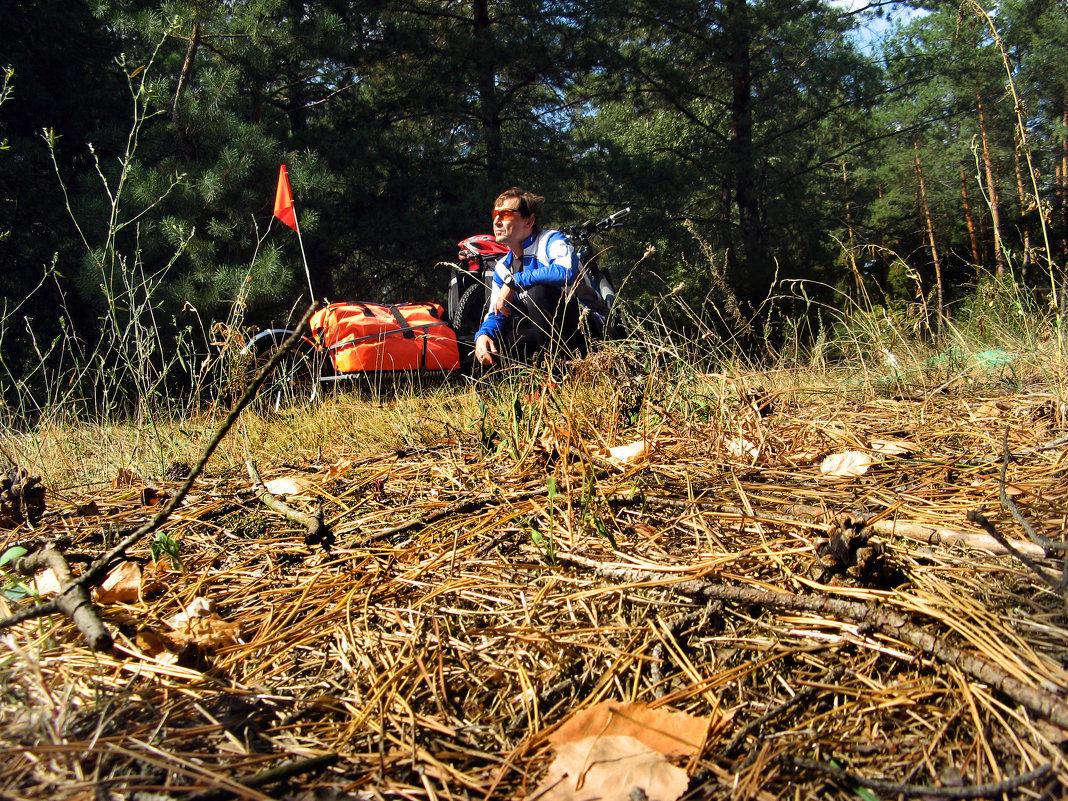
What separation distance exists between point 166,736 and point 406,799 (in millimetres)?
326

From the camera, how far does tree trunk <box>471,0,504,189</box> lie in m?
9.59

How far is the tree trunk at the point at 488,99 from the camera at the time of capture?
959 cm

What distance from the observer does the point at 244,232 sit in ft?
25.4

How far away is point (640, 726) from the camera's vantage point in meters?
0.89

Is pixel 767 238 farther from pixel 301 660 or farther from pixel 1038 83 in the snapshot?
pixel 301 660

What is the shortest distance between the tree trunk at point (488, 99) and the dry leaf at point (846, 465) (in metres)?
8.54

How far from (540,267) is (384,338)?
1.66 metres

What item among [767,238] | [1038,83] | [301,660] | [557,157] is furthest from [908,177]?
[301,660]

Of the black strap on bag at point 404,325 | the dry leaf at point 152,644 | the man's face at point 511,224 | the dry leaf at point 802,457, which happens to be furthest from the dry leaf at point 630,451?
the black strap on bag at point 404,325

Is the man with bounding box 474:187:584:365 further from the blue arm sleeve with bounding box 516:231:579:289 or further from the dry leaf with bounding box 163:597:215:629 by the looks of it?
the dry leaf with bounding box 163:597:215:629

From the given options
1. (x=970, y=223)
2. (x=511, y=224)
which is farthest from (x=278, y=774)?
(x=970, y=223)

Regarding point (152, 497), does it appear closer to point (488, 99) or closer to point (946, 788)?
point (946, 788)

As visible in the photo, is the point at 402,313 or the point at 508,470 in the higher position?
the point at 402,313

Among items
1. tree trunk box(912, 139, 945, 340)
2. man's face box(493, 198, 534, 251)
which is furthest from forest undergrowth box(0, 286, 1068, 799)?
man's face box(493, 198, 534, 251)
